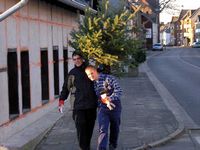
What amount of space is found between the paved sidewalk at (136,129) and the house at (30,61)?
649 millimetres

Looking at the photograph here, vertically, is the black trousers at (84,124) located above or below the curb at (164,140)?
above

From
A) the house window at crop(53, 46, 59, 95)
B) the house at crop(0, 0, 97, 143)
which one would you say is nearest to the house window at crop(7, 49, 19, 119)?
the house at crop(0, 0, 97, 143)

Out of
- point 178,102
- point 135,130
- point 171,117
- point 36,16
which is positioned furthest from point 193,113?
point 36,16

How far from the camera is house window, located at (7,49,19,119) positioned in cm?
1052

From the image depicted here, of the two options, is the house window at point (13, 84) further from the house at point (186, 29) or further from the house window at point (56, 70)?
the house at point (186, 29)

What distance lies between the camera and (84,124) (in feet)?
28.4

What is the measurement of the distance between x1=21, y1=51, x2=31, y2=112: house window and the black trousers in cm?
307

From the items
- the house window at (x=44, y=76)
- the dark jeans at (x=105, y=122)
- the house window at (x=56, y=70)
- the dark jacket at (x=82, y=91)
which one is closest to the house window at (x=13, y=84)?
the dark jacket at (x=82, y=91)

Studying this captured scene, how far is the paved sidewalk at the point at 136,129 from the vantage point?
31.8ft

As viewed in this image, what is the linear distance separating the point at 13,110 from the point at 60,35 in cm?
540

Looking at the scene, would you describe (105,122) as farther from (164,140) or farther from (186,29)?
(186,29)

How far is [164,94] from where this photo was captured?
66.7 ft

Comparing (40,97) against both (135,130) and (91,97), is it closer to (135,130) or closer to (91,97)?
(135,130)

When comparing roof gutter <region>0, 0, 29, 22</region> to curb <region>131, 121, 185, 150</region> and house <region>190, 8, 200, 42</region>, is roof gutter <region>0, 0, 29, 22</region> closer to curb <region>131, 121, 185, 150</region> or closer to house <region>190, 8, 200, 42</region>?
curb <region>131, 121, 185, 150</region>
